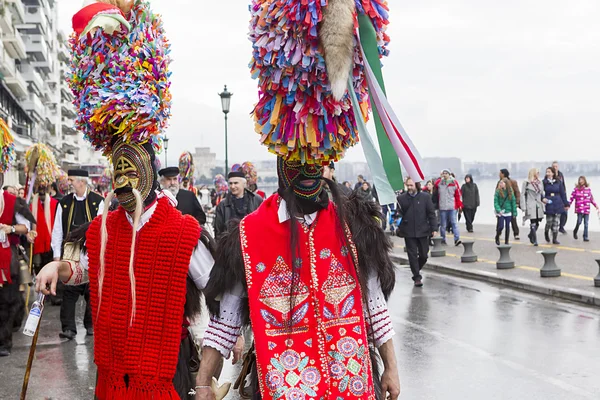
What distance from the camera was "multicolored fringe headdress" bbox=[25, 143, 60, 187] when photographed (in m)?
10.5

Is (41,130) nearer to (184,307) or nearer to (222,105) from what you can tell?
(222,105)

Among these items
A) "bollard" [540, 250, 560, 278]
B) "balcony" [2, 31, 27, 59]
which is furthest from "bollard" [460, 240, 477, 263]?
"balcony" [2, 31, 27, 59]

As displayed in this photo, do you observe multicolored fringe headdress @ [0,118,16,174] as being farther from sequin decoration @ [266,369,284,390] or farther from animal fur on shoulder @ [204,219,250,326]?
sequin decoration @ [266,369,284,390]

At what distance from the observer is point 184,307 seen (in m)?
4.00

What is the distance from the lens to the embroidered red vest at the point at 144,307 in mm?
3814

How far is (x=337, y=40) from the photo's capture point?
3.02m

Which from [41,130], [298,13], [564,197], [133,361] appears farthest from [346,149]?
[41,130]

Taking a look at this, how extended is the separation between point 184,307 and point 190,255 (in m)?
0.29

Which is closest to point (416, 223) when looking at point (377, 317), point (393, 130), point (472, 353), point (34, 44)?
point (472, 353)

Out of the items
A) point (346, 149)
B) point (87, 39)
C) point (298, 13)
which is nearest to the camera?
point (298, 13)

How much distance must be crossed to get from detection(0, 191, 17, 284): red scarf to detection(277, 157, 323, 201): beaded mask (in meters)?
5.79

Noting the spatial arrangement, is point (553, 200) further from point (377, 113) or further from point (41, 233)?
point (377, 113)

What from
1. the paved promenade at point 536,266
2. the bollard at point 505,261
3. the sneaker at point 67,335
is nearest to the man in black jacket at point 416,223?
the paved promenade at point 536,266

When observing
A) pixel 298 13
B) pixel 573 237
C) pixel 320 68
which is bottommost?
pixel 573 237
